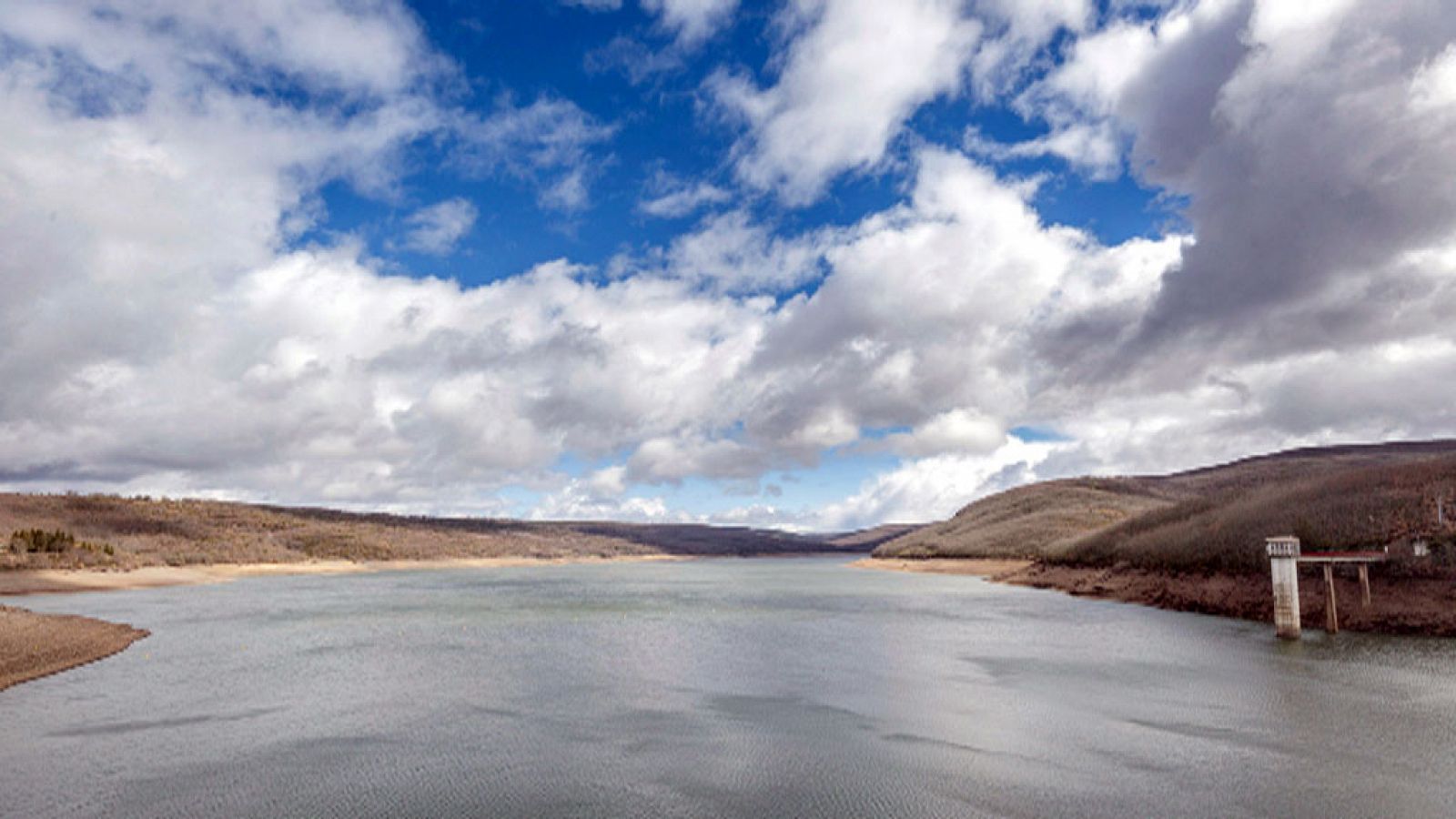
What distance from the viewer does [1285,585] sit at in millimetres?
47188

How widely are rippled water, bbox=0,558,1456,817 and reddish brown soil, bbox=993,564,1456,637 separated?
11.1 ft

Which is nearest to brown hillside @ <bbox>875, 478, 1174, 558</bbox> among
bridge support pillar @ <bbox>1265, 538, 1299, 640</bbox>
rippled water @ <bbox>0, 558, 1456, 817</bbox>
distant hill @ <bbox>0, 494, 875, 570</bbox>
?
bridge support pillar @ <bbox>1265, 538, 1299, 640</bbox>

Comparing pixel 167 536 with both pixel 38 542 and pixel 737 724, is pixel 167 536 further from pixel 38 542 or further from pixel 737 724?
pixel 737 724

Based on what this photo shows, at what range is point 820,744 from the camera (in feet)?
75.2

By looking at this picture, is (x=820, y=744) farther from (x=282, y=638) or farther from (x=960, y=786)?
(x=282, y=638)

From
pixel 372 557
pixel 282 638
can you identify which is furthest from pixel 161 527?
pixel 282 638

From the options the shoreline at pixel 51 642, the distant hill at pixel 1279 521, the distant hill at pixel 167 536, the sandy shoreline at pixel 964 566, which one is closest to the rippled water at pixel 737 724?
the shoreline at pixel 51 642

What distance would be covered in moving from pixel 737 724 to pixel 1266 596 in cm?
4986

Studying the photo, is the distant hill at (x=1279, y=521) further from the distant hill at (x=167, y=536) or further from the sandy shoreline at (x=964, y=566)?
the distant hill at (x=167, y=536)

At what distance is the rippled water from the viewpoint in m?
18.2

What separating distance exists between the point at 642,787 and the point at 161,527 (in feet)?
524

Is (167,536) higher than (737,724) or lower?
higher

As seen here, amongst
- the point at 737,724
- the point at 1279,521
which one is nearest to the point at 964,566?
the point at 1279,521

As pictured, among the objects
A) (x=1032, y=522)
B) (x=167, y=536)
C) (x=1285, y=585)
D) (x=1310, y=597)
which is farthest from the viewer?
(x=1032, y=522)
